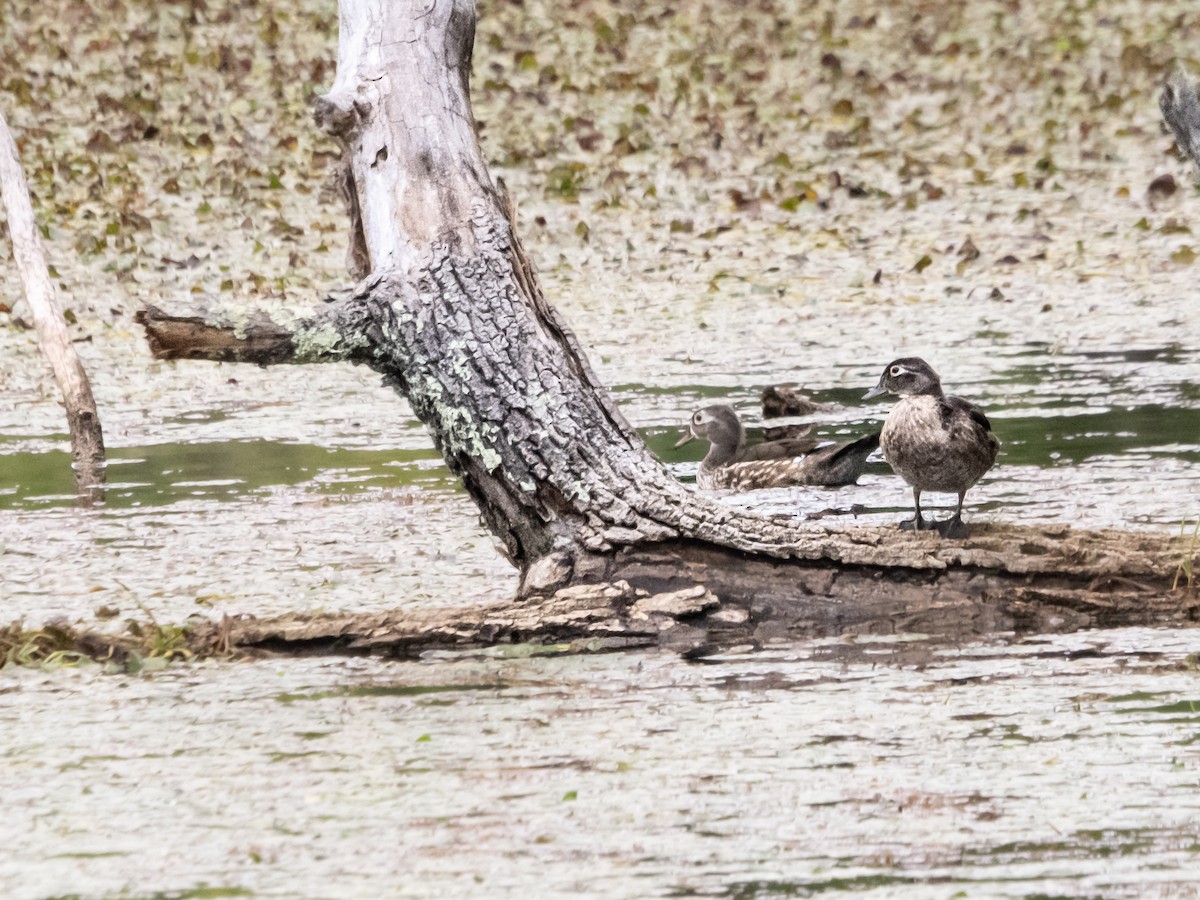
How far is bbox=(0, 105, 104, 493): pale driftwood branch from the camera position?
8.77 metres

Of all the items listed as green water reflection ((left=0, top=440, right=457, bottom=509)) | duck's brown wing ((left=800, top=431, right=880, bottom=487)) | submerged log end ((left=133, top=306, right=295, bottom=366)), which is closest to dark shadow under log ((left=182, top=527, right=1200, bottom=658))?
submerged log end ((left=133, top=306, right=295, bottom=366))

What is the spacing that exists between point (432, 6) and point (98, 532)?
2516 millimetres

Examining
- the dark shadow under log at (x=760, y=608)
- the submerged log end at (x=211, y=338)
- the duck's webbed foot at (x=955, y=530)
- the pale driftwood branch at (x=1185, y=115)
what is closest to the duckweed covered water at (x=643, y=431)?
the dark shadow under log at (x=760, y=608)

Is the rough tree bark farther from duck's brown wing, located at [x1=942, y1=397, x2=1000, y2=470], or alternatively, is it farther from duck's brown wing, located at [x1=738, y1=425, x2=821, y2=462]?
duck's brown wing, located at [x1=738, y1=425, x2=821, y2=462]

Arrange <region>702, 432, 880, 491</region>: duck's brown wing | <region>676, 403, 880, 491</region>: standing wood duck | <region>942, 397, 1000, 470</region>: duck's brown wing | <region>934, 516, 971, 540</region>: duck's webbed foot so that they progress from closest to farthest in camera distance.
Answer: <region>934, 516, 971, 540</region>: duck's webbed foot, <region>942, 397, 1000, 470</region>: duck's brown wing, <region>702, 432, 880, 491</region>: duck's brown wing, <region>676, 403, 880, 491</region>: standing wood duck

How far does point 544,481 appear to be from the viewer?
5.87 meters

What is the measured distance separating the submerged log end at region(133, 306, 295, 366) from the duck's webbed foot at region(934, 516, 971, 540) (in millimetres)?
2026

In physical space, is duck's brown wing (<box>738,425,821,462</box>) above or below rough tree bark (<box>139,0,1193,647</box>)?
below

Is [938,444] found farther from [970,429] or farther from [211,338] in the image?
[211,338]

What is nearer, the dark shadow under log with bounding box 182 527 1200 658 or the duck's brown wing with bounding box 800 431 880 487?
the dark shadow under log with bounding box 182 527 1200 658

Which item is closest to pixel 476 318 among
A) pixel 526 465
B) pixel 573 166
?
pixel 526 465

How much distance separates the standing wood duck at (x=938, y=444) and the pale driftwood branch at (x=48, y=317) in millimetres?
3637

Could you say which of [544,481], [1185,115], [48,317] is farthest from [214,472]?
[1185,115]

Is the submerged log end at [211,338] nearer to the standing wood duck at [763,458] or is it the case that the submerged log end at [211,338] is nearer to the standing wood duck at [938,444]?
the standing wood duck at [938,444]
